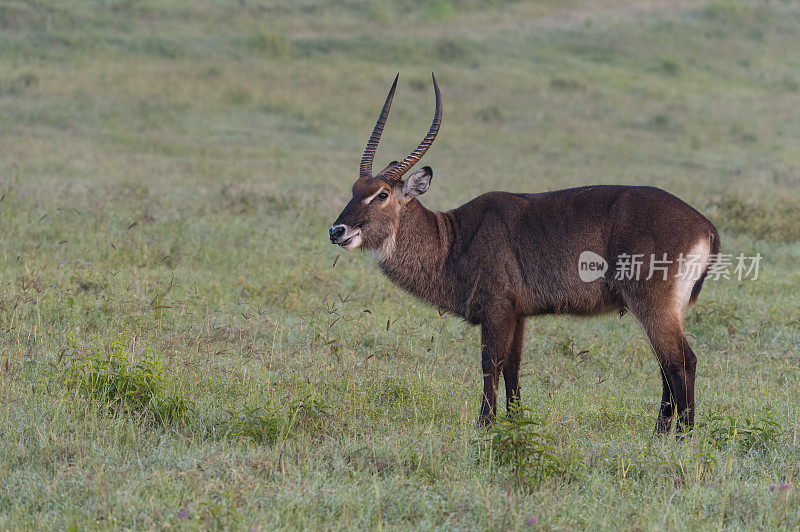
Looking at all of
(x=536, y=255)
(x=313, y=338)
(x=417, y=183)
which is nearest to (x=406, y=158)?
(x=417, y=183)

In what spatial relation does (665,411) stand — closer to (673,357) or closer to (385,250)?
(673,357)

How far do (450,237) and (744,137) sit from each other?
60.8ft

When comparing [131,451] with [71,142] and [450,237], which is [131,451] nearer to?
[450,237]

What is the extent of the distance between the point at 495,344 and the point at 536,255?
25.7 inches

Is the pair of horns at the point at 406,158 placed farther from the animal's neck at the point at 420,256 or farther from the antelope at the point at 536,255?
the animal's neck at the point at 420,256

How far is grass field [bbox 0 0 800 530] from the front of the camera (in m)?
4.03

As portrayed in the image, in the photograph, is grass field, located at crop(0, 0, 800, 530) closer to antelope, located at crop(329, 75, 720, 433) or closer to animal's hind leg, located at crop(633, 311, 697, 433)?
animal's hind leg, located at crop(633, 311, 697, 433)

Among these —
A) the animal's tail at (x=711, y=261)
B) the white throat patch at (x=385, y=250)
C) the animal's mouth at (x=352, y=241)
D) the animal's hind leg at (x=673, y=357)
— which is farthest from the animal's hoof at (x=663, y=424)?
the animal's mouth at (x=352, y=241)

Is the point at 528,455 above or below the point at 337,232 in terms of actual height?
below

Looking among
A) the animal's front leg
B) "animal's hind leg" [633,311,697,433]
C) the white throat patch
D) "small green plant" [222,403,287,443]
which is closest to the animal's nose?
the white throat patch

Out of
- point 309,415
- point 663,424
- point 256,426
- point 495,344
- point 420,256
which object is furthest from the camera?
point 420,256

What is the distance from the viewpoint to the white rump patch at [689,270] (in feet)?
18.3

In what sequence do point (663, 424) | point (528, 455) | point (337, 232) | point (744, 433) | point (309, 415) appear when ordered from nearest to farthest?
point (528, 455), point (309, 415), point (744, 433), point (663, 424), point (337, 232)

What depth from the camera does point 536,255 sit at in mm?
5758
